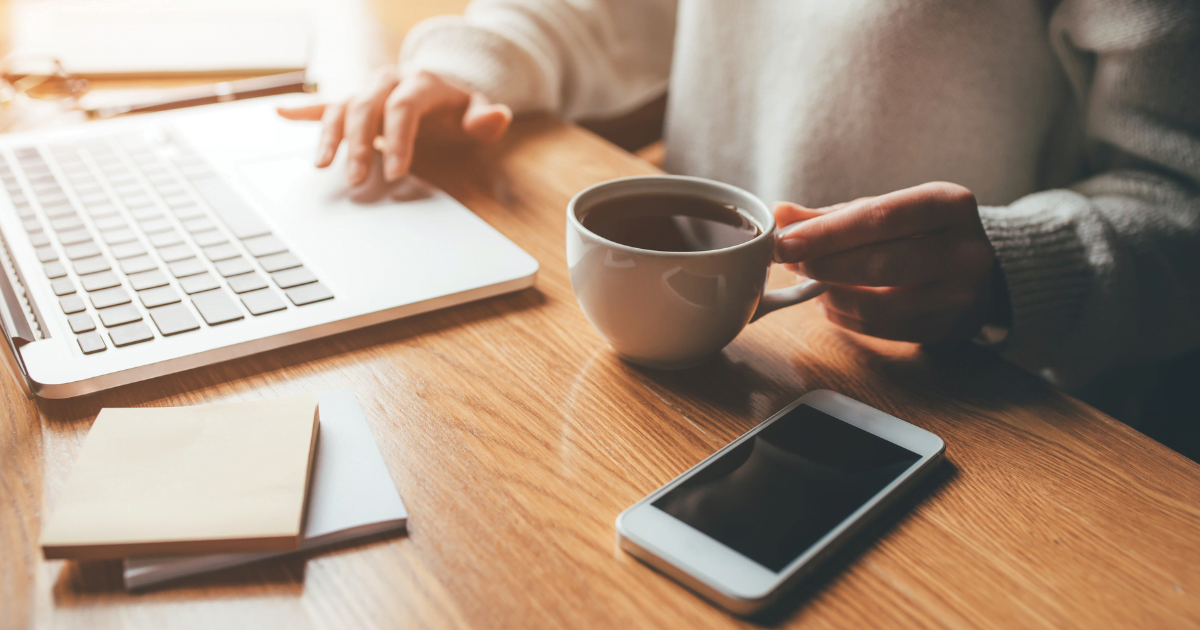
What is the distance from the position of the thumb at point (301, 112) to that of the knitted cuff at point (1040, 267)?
1.98 ft

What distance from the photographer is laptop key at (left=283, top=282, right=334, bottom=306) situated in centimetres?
44

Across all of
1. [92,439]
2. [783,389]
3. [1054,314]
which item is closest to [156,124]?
[92,439]

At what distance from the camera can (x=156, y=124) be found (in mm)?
716

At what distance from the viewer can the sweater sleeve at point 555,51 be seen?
0.83 m

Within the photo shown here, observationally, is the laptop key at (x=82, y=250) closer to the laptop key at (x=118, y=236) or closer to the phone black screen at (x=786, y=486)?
the laptop key at (x=118, y=236)

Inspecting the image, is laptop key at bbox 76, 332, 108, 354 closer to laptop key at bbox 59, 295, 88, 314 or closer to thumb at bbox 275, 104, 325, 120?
laptop key at bbox 59, 295, 88, 314

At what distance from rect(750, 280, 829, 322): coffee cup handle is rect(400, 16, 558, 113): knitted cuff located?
1.63 feet

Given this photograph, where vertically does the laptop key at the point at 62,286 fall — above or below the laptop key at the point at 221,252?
below

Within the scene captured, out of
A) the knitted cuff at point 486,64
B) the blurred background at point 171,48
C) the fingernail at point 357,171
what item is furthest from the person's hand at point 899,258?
the blurred background at point 171,48

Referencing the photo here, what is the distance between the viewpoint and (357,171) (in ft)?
2.03

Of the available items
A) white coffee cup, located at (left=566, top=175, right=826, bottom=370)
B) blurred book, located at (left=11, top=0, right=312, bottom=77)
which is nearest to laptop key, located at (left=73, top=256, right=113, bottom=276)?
white coffee cup, located at (left=566, top=175, right=826, bottom=370)

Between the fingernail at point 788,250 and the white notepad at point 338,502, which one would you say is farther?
the fingernail at point 788,250

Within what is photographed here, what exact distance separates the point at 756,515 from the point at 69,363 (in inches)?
14.2

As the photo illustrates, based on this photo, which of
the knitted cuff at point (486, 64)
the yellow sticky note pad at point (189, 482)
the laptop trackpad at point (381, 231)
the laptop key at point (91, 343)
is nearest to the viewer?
the yellow sticky note pad at point (189, 482)
